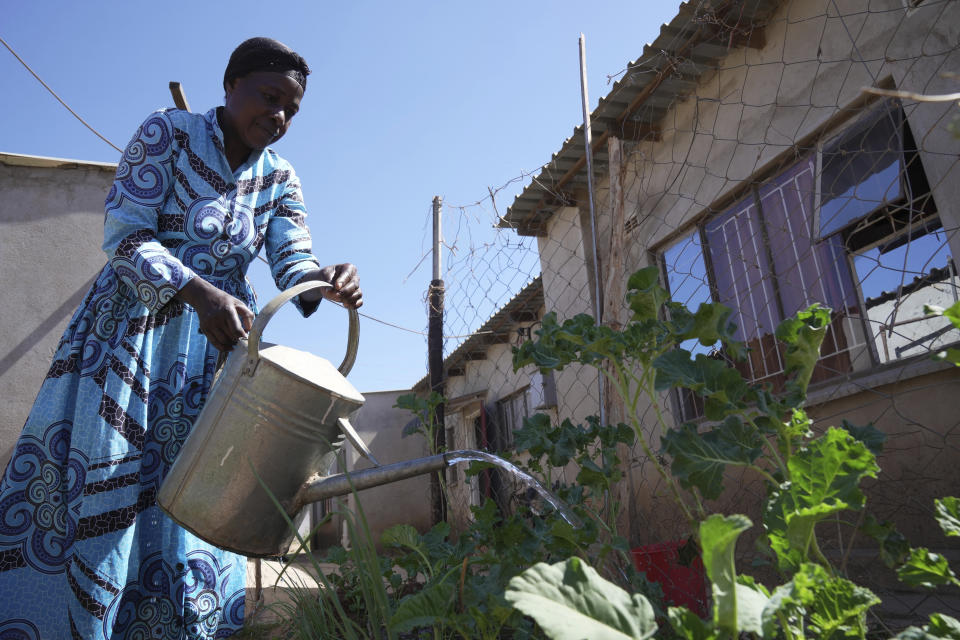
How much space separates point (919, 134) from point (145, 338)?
300 cm

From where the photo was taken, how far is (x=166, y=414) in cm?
168

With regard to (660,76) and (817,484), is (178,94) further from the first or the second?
(817,484)

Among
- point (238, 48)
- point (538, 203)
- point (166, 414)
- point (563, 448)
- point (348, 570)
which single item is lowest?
point (348, 570)

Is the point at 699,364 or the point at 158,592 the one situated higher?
the point at 699,364

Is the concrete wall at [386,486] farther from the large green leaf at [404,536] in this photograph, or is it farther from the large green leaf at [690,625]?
the large green leaf at [690,625]

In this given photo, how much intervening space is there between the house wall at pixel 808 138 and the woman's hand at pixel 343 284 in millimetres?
1464

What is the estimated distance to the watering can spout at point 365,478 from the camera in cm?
135

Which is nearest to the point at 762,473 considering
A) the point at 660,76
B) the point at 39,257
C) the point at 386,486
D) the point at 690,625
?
the point at 690,625

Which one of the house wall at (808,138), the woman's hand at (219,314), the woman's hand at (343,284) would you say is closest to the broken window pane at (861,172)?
the house wall at (808,138)

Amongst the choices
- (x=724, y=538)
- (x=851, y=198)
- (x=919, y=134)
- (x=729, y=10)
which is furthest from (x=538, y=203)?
(x=724, y=538)

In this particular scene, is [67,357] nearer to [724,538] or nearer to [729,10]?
[724,538]

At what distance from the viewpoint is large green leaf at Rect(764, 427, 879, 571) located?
29.4 inches

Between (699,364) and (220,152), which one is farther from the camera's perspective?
(220,152)

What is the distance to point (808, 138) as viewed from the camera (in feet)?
11.4
